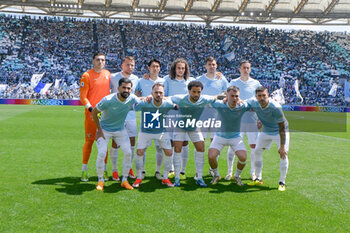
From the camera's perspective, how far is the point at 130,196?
535cm

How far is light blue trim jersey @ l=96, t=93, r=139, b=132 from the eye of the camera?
218 inches

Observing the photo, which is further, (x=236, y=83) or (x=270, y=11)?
(x=270, y=11)

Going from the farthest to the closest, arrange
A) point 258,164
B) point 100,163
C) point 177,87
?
point 177,87 → point 258,164 → point 100,163

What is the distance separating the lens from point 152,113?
5934 millimetres

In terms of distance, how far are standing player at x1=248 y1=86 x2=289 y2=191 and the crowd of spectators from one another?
2852 cm

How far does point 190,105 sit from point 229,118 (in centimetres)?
80

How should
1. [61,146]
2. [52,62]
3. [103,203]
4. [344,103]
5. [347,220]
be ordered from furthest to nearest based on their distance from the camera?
[52,62] → [344,103] → [61,146] → [103,203] → [347,220]

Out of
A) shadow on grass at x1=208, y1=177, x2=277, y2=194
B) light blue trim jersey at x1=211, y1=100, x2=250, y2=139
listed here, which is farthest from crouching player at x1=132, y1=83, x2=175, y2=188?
light blue trim jersey at x1=211, y1=100, x2=250, y2=139

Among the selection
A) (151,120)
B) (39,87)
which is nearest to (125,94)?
(151,120)

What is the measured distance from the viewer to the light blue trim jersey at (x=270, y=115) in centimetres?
580

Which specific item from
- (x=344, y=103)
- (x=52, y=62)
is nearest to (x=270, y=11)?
(x=344, y=103)

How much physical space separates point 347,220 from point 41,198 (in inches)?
179

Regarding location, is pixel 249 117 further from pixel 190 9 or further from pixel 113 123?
pixel 190 9

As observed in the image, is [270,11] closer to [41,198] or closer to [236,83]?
[236,83]
